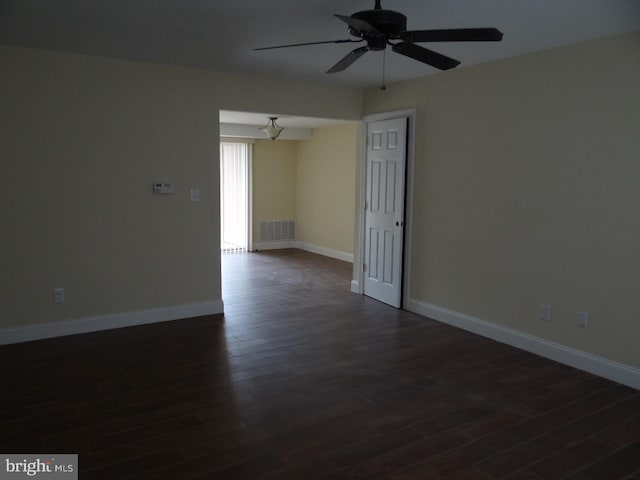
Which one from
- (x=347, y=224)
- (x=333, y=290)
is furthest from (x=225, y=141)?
(x=333, y=290)

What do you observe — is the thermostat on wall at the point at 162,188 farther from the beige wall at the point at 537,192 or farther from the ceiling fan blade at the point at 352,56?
the beige wall at the point at 537,192

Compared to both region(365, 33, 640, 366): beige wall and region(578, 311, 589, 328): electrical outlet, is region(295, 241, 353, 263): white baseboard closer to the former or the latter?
region(365, 33, 640, 366): beige wall

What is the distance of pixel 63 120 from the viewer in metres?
4.11

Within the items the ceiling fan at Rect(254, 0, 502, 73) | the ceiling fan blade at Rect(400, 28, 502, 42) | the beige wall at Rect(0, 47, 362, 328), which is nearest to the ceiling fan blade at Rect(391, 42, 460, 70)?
the ceiling fan at Rect(254, 0, 502, 73)

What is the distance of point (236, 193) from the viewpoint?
9164 millimetres

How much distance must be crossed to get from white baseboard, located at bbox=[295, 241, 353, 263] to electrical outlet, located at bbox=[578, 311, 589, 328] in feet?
15.4

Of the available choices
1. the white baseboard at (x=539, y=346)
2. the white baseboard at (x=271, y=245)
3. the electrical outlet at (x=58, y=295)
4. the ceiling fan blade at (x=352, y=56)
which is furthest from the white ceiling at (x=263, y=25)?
the white baseboard at (x=271, y=245)

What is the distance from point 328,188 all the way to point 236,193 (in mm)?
1833

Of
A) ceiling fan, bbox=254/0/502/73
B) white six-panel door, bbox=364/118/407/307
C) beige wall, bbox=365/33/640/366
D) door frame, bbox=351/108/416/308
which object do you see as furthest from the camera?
white six-panel door, bbox=364/118/407/307

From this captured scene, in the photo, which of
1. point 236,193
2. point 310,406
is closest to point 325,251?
point 236,193

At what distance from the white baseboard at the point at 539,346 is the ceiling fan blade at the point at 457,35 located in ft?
8.35

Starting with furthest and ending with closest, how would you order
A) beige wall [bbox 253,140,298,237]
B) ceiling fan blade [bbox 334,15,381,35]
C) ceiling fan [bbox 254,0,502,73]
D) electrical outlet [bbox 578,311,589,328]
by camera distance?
1. beige wall [bbox 253,140,298,237]
2. electrical outlet [bbox 578,311,589,328]
3. ceiling fan [bbox 254,0,502,73]
4. ceiling fan blade [bbox 334,15,381,35]

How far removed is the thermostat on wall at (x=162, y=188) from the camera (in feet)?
15.0

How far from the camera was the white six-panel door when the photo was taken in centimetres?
523
